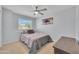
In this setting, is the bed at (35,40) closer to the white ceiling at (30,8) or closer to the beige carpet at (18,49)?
the beige carpet at (18,49)

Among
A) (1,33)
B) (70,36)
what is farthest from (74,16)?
(1,33)

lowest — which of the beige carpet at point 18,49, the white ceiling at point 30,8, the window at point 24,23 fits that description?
the beige carpet at point 18,49

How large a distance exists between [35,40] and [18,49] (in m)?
0.25

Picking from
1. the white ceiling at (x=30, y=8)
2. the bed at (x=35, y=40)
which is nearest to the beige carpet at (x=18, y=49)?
the bed at (x=35, y=40)

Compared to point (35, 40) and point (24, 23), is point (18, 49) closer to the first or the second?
point (35, 40)

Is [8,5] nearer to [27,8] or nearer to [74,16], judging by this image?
[27,8]

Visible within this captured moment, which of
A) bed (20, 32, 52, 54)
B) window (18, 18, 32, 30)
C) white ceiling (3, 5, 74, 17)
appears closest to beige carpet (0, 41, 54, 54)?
bed (20, 32, 52, 54)

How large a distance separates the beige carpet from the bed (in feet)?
0.18

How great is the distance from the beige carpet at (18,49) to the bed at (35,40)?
5 cm

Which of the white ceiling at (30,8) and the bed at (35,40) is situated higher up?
the white ceiling at (30,8)

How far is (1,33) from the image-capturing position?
3.34ft

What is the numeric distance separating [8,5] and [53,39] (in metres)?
0.74

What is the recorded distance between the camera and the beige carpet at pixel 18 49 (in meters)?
1.00
